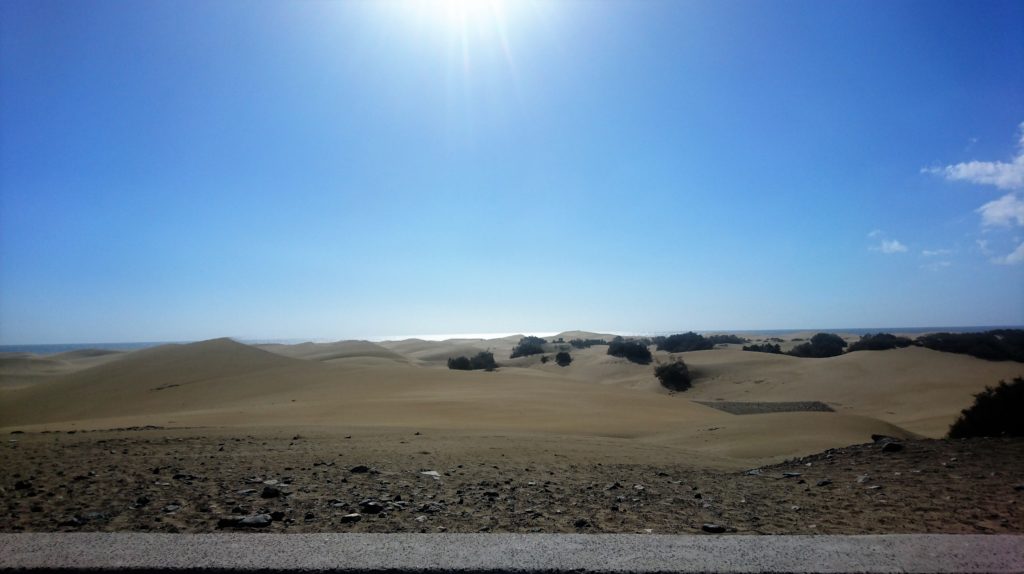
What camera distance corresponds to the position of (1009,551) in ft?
11.2

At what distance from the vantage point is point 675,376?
39188 millimetres

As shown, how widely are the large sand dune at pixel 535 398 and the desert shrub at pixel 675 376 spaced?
78cm

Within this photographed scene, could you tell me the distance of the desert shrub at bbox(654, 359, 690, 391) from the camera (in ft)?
127

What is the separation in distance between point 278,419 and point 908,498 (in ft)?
51.4

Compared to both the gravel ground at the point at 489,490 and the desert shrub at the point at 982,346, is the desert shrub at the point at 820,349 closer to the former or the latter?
the desert shrub at the point at 982,346

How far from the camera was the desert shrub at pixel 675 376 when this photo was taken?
3881cm

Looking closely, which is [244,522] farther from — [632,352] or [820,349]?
[820,349]

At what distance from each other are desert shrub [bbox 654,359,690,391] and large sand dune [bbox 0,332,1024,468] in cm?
78

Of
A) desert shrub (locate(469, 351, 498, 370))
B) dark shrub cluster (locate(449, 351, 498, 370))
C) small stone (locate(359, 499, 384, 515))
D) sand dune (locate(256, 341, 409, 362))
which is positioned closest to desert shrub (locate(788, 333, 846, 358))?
desert shrub (locate(469, 351, 498, 370))

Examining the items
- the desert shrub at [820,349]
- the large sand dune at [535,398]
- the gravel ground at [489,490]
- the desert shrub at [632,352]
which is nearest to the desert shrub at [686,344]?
the desert shrub at [820,349]

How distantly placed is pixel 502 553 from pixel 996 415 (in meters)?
12.0

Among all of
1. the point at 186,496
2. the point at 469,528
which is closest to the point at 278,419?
the point at 186,496

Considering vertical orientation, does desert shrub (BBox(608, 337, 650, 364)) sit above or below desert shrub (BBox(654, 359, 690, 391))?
above

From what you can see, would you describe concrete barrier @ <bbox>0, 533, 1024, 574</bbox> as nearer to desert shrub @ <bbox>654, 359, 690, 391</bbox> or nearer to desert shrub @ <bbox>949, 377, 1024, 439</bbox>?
desert shrub @ <bbox>949, 377, 1024, 439</bbox>
